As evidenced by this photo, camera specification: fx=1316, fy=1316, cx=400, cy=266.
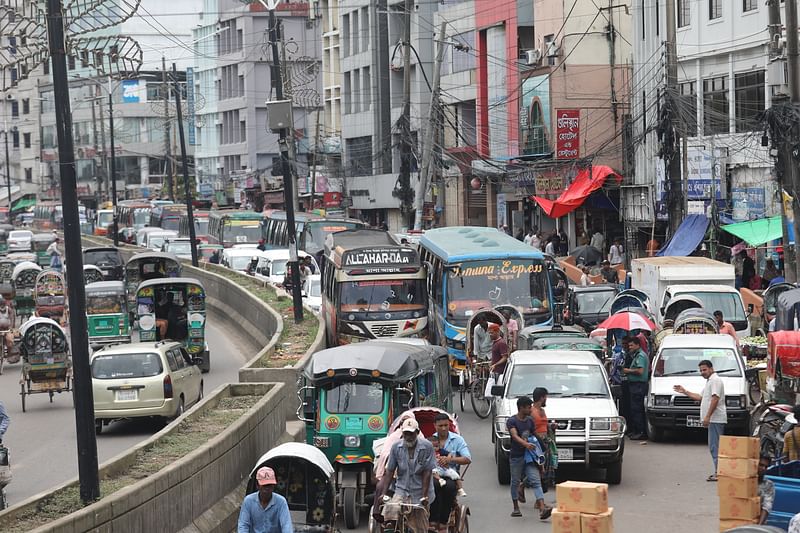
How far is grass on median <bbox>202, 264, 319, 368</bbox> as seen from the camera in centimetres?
2498

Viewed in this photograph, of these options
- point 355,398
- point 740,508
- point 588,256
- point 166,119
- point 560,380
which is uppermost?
point 166,119

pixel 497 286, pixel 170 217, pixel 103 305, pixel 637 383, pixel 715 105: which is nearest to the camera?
pixel 637 383

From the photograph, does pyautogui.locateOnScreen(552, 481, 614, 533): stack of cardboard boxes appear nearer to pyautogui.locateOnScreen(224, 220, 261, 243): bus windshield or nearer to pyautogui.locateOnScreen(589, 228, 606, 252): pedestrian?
pyautogui.locateOnScreen(589, 228, 606, 252): pedestrian

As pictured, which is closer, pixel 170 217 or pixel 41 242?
pixel 41 242

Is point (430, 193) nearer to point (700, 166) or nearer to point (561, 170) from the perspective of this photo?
point (561, 170)

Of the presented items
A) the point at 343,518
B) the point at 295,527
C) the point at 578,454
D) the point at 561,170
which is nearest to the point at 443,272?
the point at 578,454

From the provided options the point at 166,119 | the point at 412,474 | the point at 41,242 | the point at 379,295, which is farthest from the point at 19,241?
the point at 412,474

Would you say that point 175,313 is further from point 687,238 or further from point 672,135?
point 687,238

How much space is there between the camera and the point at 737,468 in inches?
528

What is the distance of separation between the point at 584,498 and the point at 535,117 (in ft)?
142

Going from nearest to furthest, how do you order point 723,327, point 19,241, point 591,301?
point 723,327 → point 591,301 → point 19,241

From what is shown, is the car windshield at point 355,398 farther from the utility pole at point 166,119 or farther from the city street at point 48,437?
the utility pole at point 166,119

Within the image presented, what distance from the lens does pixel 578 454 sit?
17438mm

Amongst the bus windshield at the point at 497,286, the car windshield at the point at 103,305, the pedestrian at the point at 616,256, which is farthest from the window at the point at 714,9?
the car windshield at the point at 103,305
